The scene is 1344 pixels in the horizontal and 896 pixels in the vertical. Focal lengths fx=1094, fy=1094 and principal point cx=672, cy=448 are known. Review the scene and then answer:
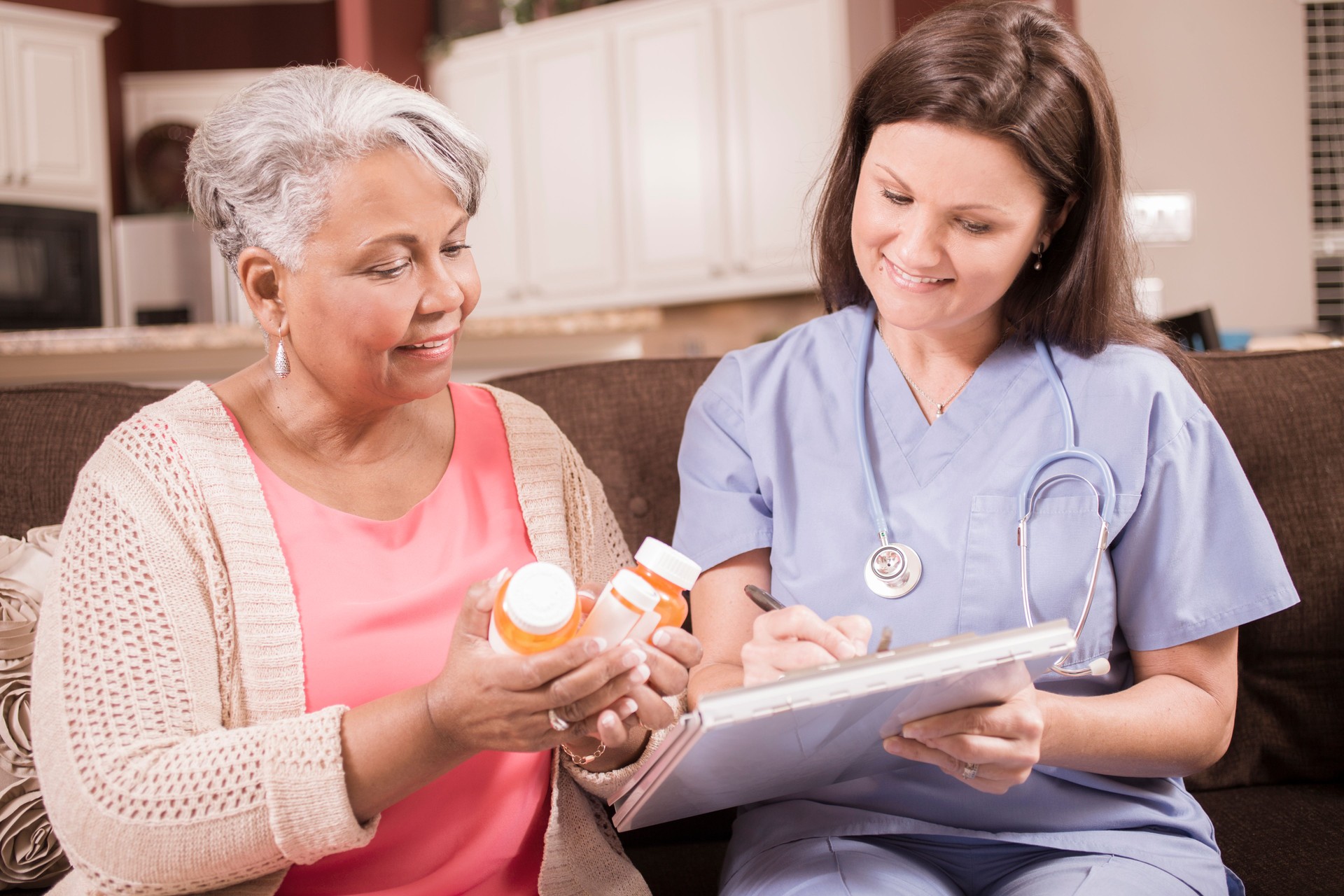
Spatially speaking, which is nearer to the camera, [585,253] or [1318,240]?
[1318,240]

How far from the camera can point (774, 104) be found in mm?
5148

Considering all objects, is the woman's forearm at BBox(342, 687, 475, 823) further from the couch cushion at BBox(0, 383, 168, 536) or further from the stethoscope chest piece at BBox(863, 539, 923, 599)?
the couch cushion at BBox(0, 383, 168, 536)

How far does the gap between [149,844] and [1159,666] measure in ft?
3.09

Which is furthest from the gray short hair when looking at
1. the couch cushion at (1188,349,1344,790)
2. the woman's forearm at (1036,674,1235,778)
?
the couch cushion at (1188,349,1344,790)

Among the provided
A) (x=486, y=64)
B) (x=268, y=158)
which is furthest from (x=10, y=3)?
(x=268, y=158)

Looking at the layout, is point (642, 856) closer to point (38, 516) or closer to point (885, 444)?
point (885, 444)

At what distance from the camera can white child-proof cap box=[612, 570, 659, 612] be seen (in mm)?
828

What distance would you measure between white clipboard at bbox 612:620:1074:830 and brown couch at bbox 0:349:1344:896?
0.50 metres

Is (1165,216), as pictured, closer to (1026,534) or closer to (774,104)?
(774,104)

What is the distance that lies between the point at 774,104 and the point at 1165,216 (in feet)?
6.43

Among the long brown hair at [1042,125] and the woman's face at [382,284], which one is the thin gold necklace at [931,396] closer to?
the long brown hair at [1042,125]

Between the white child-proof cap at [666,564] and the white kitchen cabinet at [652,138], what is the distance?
4.27 m

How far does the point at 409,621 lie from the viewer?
3.51 ft

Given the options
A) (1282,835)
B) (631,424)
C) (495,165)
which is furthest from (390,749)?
(495,165)
